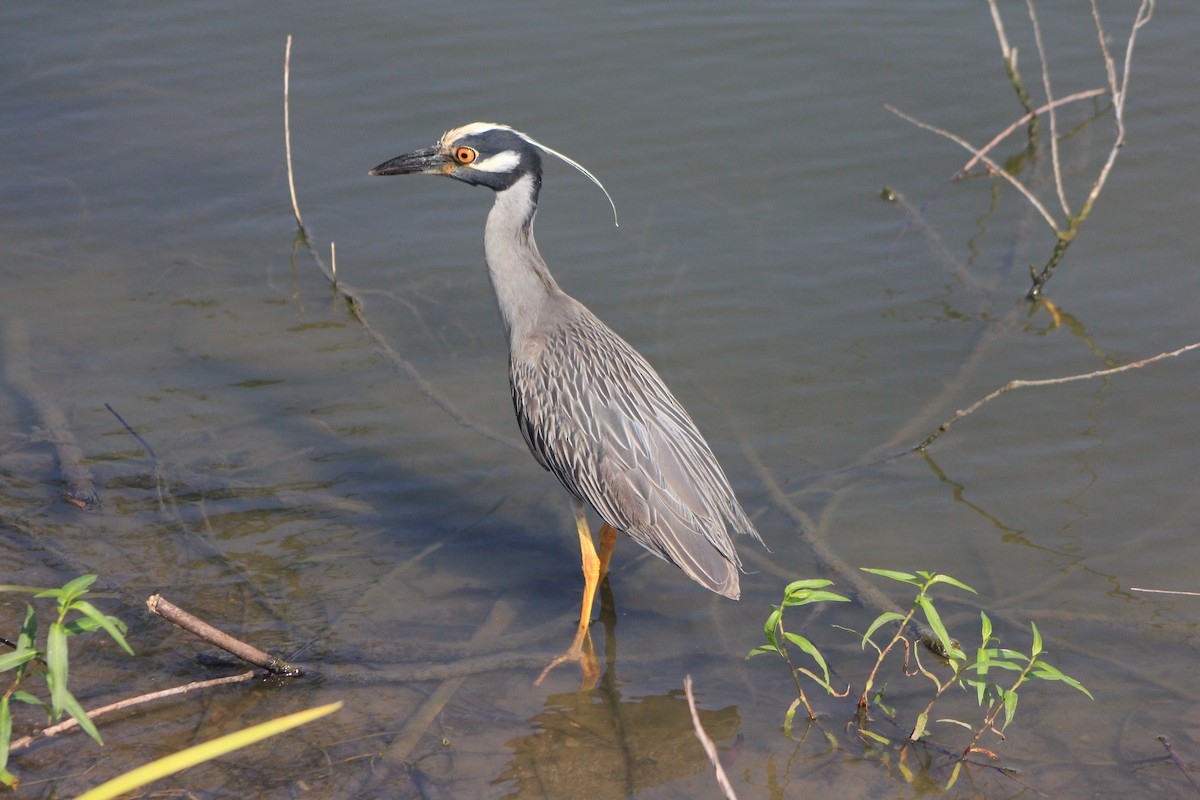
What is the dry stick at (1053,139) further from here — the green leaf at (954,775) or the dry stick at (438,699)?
the dry stick at (438,699)

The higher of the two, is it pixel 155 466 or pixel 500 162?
pixel 500 162

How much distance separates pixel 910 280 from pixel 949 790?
3334 millimetres

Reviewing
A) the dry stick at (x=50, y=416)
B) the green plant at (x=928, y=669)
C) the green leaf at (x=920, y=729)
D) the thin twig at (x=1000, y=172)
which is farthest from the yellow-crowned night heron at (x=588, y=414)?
the thin twig at (x=1000, y=172)

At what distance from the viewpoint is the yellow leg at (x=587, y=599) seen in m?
4.26

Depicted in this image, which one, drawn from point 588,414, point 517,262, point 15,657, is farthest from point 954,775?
point 15,657

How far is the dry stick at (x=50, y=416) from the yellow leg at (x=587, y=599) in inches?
81.3

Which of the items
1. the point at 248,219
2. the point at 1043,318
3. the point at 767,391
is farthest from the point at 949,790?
the point at 248,219

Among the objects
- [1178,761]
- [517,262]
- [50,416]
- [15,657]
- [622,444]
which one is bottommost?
[1178,761]

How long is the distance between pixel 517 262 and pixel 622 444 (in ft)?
2.96

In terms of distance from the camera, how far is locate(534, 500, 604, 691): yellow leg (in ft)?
14.0

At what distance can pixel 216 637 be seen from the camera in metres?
3.61

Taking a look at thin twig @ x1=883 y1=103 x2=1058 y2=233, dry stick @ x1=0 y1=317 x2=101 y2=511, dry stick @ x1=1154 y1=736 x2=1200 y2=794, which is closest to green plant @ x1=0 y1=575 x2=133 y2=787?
dry stick @ x1=0 y1=317 x2=101 y2=511

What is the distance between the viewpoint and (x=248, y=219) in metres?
7.02

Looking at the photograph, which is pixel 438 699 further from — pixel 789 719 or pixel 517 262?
pixel 517 262
